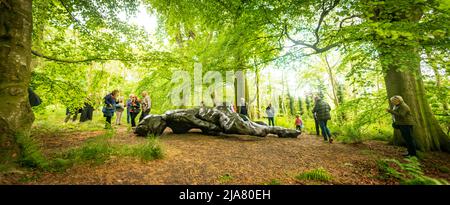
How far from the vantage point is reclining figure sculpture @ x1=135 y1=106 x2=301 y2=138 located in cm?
757

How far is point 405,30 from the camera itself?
409cm

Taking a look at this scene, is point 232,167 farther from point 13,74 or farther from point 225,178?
point 13,74

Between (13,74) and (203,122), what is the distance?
5631mm

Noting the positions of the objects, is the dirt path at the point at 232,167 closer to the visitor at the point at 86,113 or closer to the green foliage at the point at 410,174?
the green foliage at the point at 410,174

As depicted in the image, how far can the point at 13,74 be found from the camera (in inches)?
141

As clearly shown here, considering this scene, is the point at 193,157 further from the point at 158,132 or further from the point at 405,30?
the point at 405,30

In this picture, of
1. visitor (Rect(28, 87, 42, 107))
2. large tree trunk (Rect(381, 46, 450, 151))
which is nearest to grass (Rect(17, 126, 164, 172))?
visitor (Rect(28, 87, 42, 107))

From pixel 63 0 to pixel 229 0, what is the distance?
5076mm

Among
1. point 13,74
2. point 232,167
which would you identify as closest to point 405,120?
point 232,167

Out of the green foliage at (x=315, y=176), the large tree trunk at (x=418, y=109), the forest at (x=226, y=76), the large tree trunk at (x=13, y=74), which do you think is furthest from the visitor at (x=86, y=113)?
the large tree trunk at (x=418, y=109)

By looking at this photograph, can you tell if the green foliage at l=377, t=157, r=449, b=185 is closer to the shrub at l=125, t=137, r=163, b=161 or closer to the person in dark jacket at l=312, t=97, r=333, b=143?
the person in dark jacket at l=312, t=97, r=333, b=143
